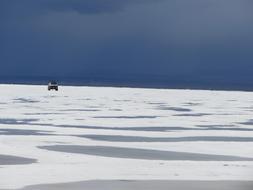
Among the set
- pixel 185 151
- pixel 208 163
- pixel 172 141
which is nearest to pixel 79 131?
pixel 172 141

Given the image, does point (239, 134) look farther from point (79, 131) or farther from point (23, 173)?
point (23, 173)

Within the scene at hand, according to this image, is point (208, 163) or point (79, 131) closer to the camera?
point (208, 163)

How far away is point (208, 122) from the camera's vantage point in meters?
28.9

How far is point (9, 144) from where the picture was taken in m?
18.3

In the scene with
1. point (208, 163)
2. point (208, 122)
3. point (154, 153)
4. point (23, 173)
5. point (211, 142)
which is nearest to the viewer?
point (23, 173)

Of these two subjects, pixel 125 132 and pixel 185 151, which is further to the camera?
pixel 125 132

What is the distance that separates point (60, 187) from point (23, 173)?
1.75 metres

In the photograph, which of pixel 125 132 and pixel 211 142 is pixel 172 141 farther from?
pixel 125 132

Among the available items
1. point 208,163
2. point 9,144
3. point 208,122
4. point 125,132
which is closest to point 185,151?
point 208,163

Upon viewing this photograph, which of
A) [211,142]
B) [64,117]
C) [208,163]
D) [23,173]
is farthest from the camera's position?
[64,117]

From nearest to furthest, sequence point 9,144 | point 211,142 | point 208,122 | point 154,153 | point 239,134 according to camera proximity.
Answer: point 154,153 < point 9,144 < point 211,142 < point 239,134 < point 208,122

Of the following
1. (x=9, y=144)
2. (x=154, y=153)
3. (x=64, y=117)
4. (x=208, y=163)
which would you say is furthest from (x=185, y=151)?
(x=64, y=117)

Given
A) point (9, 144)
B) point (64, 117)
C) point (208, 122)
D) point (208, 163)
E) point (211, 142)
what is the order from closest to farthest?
point (208, 163)
point (9, 144)
point (211, 142)
point (208, 122)
point (64, 117)

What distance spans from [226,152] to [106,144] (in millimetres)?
3529
